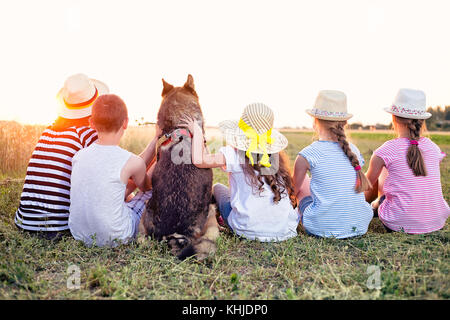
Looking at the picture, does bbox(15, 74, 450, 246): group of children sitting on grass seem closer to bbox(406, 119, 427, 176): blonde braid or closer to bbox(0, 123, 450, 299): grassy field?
bbox(406, 119, 427, 176): blonde braid

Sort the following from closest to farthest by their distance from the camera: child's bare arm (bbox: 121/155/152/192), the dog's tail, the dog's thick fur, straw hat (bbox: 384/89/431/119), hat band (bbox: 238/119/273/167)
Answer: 1. the dog's tail
2. the dog's thick fur
3. child's bare arm (bbox: 121/155/152/192)
4. hat band (bbox: 238/119/273/167)
5. straw hat (bbox: 384/89/431/119)

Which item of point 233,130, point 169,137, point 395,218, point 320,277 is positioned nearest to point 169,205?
point 169,137

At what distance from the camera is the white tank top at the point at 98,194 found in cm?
366

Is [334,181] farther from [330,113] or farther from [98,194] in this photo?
[98,194]

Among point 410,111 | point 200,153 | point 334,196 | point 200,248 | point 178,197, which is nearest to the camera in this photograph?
point 200,248

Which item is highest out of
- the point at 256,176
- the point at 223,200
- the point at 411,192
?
the point at 256,176

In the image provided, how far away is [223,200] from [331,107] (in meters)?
1.82

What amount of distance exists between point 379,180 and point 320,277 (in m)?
2.28

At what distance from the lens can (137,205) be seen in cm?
421

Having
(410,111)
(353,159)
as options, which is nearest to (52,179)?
(353,159)

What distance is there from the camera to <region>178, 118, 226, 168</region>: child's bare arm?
3715 millimetres

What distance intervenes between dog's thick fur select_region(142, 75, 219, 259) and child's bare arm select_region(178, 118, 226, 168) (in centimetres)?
7

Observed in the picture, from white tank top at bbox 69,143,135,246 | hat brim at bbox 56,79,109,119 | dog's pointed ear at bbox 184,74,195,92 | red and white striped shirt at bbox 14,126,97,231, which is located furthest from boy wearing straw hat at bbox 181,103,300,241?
red and white striped shirt at bbox 14,126,97,231

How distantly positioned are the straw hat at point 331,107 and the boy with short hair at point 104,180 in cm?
226
